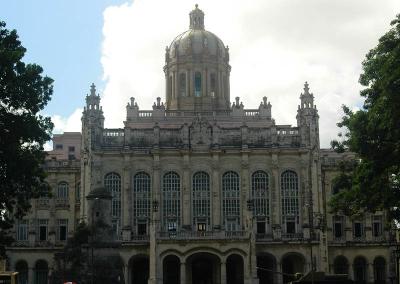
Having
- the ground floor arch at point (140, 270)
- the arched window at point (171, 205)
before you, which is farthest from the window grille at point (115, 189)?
the ground floor arch at point (140, 270)

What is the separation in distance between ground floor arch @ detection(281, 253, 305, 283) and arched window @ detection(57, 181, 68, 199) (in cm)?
2261

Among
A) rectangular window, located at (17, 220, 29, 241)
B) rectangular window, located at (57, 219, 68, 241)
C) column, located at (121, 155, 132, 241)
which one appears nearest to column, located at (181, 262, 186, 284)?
column, located at (121, 155, 132, 241)

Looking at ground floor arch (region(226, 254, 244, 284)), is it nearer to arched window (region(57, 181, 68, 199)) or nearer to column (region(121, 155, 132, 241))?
column (region(121, 155, 132, 241))

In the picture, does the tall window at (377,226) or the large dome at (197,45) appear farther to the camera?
the large dome at (197,45)

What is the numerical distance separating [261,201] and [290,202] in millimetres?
2694

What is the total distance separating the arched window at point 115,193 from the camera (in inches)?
2753

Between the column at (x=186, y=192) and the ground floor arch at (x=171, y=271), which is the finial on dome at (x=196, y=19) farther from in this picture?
the ground floor arch at (x=171, y=271)

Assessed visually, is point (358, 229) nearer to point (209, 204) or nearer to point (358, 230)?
point (358, 230)

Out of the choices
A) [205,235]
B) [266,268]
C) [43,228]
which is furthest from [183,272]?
[43,228]

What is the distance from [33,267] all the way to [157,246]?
1502 centimetres

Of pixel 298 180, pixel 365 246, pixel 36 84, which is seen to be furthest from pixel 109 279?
pixel 365 246

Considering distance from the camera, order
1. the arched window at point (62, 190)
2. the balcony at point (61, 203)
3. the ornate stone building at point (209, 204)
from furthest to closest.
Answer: the arched window at point (62, 190), the balcony at point (61, 203), the ornate stone building at point (209, 204)

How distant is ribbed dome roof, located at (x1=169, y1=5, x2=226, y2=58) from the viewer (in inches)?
3159

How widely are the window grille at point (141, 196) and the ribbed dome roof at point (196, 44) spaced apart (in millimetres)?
16170
